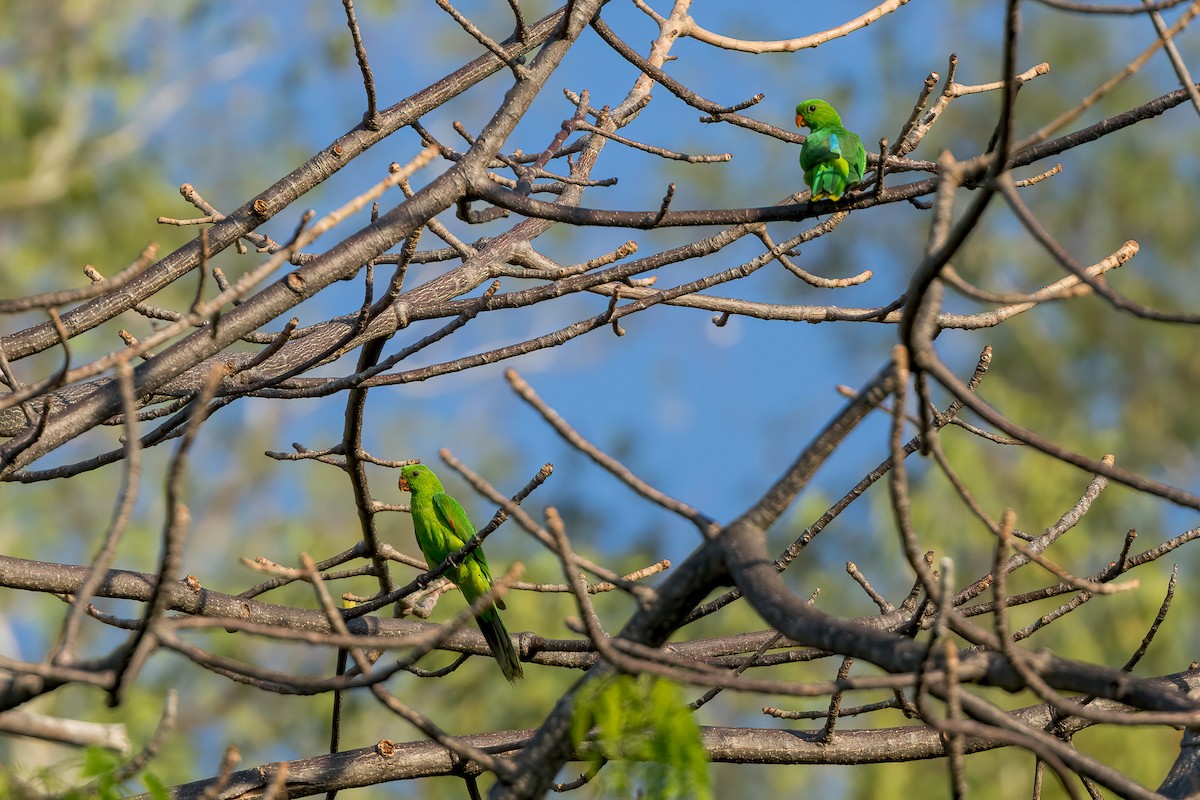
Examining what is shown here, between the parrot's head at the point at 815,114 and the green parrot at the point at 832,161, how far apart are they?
75 centimetres

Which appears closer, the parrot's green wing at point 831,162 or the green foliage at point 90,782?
the green foliage at point 90,782

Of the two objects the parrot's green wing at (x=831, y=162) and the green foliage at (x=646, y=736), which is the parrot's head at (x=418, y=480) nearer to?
the parrot's green wing at (x=831, y=162)

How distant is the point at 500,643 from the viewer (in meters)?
4.04

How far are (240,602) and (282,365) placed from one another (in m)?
0.77

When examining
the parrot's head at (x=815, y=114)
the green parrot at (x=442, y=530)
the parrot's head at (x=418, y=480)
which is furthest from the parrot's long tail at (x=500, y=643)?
the parrot's head at (x=815, y=114)

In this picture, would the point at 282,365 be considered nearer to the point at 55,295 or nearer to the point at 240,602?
the point at 240,602

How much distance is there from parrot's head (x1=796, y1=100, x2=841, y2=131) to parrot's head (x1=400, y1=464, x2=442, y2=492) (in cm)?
251

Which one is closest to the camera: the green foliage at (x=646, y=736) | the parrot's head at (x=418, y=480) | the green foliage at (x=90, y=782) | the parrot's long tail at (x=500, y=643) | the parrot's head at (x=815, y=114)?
the green foliage at (x=90, y=782)

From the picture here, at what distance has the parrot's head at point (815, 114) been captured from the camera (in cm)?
503

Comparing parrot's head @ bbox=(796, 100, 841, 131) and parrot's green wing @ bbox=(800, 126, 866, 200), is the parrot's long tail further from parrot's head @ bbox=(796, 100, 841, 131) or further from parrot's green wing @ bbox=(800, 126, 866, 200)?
parrot's head @ bbox=(796, 100, 841, 131)

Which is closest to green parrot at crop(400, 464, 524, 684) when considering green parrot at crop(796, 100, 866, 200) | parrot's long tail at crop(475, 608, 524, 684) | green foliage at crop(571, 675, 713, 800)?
parrot's long tail at crop(475, 608, 524, 684)

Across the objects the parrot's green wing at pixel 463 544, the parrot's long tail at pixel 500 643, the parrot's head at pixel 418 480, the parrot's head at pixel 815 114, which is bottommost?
the parrot's long tail at pixel 500 643

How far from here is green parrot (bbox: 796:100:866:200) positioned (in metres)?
3.87

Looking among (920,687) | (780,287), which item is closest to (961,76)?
(780,287)
